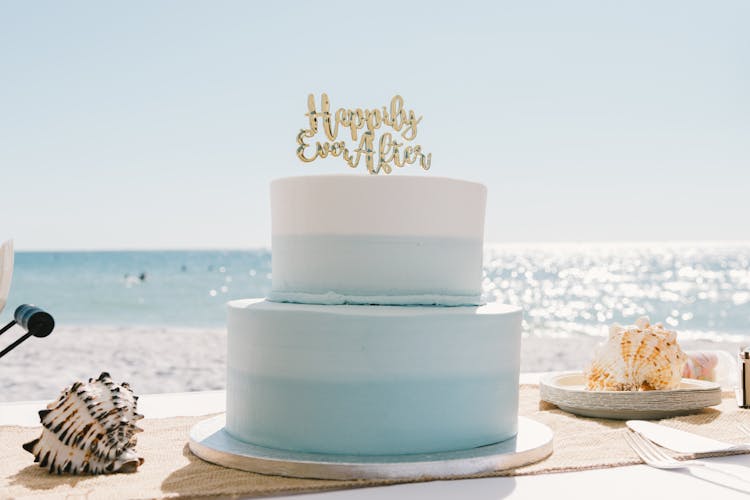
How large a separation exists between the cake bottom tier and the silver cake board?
0.05 m

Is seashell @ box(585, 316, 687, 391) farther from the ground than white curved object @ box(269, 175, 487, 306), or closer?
closer

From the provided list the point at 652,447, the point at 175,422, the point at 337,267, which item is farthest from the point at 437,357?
the point at 175,422

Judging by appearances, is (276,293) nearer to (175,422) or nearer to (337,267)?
(337,267)

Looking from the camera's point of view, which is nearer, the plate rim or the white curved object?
the white curved object

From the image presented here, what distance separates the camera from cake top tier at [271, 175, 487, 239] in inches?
102

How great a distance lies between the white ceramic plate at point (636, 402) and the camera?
128 inches

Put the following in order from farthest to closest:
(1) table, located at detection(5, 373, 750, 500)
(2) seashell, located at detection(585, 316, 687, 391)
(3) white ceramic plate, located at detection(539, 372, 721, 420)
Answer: (2) seashell, located at detection(585, 316, 687, 391) → (3) white ceramic plate, located at detection(539, 372, 721, 420) → (1) table, located at detection(5, 373, 750, 500)

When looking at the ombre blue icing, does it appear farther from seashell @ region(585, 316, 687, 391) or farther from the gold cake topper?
seashell @ region(585, 316, 687, 391)

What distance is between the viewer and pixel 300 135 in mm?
2891

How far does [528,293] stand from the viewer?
103 feet

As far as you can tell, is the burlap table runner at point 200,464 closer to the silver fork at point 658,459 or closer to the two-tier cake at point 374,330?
the silver fork at point 658,459

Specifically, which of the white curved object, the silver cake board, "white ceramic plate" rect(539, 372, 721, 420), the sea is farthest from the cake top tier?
the sea

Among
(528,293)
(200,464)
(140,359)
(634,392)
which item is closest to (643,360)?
(634,392)

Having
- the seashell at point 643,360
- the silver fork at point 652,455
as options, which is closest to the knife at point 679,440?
the silver fork at point 652,455
